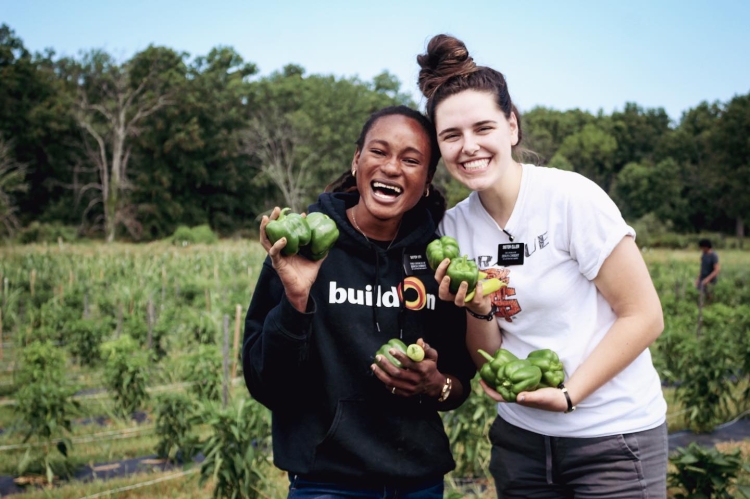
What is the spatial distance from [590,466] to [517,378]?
0.42m

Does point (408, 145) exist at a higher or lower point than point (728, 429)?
higher

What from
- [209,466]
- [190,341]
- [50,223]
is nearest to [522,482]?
[209,466]

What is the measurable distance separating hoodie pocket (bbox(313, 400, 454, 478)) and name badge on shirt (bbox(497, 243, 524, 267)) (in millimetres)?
654

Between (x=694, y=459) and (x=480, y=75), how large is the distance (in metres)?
3.11

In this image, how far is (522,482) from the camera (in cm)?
256

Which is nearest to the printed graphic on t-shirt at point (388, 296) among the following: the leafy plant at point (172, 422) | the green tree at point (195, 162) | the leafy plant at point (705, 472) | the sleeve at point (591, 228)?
the sleeve at point (591, 228)

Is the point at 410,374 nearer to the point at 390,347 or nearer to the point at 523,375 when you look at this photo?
the point at 390,347

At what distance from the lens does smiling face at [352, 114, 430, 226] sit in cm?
256

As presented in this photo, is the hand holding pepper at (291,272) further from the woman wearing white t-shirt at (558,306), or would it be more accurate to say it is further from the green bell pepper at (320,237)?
the woman wearing white t-shirt at (558,306)

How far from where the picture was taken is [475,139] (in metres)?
2.47

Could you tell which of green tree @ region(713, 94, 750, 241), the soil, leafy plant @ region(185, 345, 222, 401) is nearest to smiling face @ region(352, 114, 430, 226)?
the soil

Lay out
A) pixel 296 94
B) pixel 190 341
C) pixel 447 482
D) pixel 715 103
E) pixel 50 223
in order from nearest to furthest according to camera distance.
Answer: pixel 447 482 → pixel 190 341 → pixel 50 223 → pixel 296 94 → pixel 715 103

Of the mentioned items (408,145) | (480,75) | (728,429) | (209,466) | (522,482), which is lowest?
(728,429)

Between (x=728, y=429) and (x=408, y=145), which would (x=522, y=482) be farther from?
(x=728, y=429)
